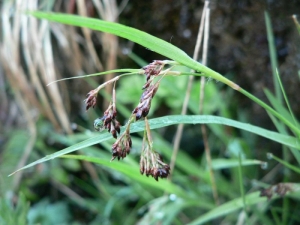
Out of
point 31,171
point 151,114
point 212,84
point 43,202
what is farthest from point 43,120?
point 212,84

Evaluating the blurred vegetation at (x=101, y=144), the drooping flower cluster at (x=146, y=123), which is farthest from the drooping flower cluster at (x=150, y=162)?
the blurred vegetation at (x=101, y=144)

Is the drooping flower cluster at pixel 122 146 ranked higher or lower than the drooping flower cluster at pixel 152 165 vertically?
higher

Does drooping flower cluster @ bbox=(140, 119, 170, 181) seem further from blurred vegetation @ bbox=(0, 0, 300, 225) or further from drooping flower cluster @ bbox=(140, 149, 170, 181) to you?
blurred vegetation @ bbox=(0, 0, 300, 225)

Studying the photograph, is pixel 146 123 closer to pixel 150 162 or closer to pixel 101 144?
pixel 150 162

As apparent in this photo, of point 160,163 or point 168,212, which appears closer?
point 160,163

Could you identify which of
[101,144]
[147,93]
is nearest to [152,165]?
[147,93]

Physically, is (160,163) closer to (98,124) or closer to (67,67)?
(98,124)

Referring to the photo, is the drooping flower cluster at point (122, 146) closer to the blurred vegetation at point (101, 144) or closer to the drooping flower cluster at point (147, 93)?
the drooping flower cluster at point (147, 93)

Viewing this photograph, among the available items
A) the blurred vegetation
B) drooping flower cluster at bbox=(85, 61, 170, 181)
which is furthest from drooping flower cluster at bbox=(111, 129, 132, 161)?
the blurred vegetation
